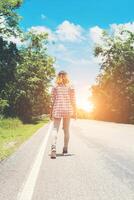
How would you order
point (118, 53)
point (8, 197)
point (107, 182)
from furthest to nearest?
1. point (118, 53)
2. point (107, 182)
3. point (8, 197)

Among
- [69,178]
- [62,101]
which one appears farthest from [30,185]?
[62,101]

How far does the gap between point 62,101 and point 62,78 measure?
1.91 ft

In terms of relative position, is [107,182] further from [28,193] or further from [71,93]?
[71,93]

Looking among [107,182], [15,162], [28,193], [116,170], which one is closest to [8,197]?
[28,193]

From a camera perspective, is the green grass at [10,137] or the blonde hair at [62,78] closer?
the blonde hair at [62,78]

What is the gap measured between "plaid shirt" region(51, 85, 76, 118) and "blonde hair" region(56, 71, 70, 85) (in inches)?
4.1

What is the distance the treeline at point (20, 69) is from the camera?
4550 cm

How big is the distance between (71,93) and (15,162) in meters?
2.25

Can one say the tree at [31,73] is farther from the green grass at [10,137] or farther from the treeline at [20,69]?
the green grass at [10,137]

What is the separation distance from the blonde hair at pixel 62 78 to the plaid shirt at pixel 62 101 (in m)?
0.11

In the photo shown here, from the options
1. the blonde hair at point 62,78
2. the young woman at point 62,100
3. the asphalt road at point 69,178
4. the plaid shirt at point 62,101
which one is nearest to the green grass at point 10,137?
the young woman at point 62,100

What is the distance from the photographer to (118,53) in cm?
6688

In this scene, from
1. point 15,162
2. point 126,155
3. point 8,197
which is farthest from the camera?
point 126,155

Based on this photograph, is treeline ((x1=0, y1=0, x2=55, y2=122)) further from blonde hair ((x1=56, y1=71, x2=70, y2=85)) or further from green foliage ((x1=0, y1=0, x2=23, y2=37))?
blonde hair ((x1=56, y1=71, x2=70, y2=85))
